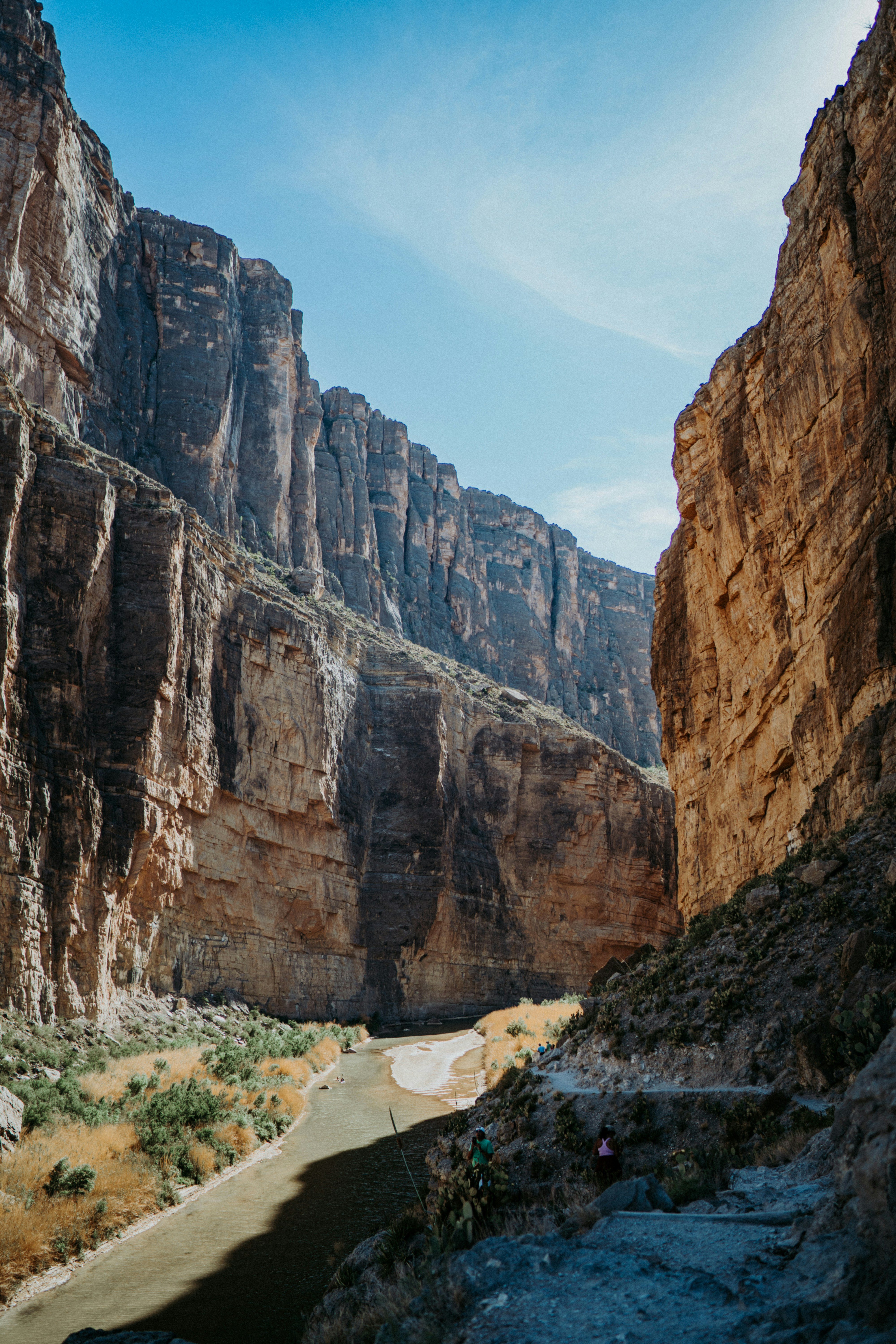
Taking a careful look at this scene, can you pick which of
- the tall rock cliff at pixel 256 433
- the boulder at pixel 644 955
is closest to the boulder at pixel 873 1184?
the boulder at pixel 644 955

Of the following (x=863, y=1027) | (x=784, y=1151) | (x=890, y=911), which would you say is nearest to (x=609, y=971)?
(x=890, y=911)

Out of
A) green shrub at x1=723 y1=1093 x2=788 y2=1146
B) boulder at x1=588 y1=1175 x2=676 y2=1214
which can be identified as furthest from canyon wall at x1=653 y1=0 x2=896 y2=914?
boulder at x1=588 y1=1175 x2=676 y2=1214

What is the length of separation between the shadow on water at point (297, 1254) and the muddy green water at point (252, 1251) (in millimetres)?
30

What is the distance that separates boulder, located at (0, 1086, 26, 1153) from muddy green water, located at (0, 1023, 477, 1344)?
3.12 metres

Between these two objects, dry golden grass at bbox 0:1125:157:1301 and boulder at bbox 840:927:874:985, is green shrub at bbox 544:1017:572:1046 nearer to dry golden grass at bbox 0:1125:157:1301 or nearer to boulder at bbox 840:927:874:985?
dry golden grass at bbox 0:1125:157:1301

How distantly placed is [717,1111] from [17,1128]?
48.6 ft

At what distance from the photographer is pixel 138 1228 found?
1892 centimetres

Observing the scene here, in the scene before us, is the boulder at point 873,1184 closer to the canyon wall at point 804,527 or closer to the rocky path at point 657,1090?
the rocky path at point 657,1090

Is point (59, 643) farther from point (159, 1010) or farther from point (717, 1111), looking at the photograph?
point (717, 1111)

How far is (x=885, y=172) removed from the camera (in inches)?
862

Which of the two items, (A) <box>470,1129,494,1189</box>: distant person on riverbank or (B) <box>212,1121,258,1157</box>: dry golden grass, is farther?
(B) <box>212,1121,258,1157</box>: dry golden grass

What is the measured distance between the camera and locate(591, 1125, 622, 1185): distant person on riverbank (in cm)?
1283

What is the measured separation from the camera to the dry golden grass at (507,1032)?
1309 inches

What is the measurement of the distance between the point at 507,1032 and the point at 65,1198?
26.5 meters
